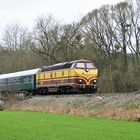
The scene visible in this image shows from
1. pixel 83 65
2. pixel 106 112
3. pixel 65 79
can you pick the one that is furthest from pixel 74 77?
pixel 106 112

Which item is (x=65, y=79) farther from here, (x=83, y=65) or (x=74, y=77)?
(x=83, y=65)

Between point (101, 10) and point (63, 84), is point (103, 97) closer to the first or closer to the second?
point (63, 84)

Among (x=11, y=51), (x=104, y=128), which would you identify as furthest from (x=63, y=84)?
(x=11, y=51)

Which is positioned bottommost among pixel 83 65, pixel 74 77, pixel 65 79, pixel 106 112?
pixel 106 112

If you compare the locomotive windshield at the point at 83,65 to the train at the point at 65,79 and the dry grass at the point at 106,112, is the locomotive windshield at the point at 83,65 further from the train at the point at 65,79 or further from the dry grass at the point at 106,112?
the dry grass at the point at 106,112

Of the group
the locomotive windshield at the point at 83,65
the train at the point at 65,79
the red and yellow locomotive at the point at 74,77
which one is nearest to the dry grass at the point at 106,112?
the red and yellow locomotive at the point at 74,77

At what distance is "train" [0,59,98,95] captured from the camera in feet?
131

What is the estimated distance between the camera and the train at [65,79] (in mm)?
39784

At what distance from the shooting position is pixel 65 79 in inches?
1603

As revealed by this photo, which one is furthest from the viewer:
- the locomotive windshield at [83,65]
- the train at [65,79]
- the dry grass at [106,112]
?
the locomotive windshield at [83,65]

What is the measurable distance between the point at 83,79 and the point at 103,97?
10.6m

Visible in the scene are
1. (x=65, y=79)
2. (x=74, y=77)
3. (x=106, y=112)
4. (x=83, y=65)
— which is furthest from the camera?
(x=83, y=65)

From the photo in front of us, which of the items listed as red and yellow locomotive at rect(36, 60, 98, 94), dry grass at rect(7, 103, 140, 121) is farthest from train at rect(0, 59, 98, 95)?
dry grass at rect(7, 103, 140, 121)

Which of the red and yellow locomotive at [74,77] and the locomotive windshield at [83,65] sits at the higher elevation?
the locomotive windshield at [83,65]
